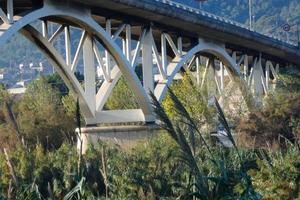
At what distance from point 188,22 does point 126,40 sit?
693 cm

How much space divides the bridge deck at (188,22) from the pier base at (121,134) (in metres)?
5.93

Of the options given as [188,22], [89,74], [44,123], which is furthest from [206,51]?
[89,74]

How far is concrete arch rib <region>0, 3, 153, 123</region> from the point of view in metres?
38.1

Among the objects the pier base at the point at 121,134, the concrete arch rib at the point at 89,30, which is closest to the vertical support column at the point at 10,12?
the concrete arch rib at the point at 89,30

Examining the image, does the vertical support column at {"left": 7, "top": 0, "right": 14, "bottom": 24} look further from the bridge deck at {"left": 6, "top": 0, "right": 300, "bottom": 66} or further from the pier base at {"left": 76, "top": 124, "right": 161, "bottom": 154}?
the pier base at {"left": 76, "top": 124, "right": 161, "bottom": 154}

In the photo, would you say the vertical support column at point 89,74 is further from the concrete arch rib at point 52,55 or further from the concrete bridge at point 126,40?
the concrete arch rib at point 52,55

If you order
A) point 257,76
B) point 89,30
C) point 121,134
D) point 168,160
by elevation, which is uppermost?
point 89,30

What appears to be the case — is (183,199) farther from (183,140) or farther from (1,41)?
(1,41)

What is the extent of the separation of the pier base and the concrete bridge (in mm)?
394

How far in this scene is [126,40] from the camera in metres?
49.7

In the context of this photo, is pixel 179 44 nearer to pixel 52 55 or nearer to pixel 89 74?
pixel 89 74

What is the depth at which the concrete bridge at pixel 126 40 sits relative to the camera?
1652 inches

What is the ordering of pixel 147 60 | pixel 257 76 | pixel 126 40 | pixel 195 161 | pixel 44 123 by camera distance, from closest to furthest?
pixel 195 161 < pixel 126 40 < pixel 147 60 < pixel 44 123 < pixel 257 76

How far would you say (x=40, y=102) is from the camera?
228 feet
